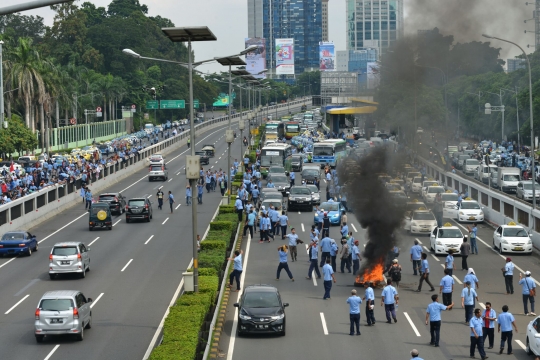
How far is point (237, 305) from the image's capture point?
81.0 ft

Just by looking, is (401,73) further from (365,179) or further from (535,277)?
(535,277)

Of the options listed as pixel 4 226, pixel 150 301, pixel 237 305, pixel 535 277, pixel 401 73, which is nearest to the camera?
pixel 237 305

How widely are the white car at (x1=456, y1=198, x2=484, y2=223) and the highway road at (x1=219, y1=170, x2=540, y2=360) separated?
33.8 feet

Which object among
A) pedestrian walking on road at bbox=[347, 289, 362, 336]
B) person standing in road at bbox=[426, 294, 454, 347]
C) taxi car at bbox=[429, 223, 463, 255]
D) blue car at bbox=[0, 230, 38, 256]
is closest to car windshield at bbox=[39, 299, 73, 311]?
pedestrian walking on road at bbox=[347, 289, 362, 336]

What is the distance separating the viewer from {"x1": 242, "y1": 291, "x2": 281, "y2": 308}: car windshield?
24562 mm

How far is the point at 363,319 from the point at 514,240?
1445 centimetres

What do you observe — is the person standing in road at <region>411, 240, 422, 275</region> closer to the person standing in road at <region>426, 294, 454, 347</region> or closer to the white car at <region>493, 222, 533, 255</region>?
the white car at <region>493, 222, 533, 255</region>

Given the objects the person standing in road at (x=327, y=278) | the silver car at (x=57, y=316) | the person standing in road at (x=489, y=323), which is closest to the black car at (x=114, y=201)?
the person standing in road at (x=327, y=278)

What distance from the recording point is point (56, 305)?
24.2m

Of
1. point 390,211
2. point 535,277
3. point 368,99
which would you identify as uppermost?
point 368,99

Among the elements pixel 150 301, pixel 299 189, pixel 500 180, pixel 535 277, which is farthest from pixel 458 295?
pixel 500 180

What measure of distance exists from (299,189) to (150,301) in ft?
79.5

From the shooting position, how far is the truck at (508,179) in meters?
63.3

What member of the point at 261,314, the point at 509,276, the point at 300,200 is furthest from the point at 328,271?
the point at 300,200
